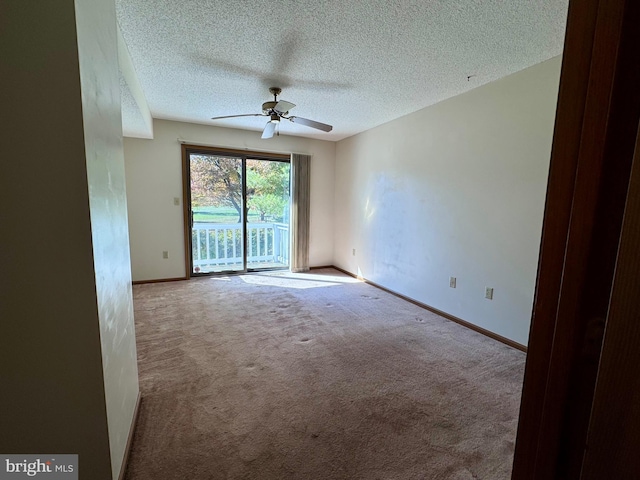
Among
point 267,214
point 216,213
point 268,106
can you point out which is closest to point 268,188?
point 267,214

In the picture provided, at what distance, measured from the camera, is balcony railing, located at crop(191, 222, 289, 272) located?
4.81m

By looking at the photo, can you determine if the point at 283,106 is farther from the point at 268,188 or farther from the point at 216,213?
the point at 216,213

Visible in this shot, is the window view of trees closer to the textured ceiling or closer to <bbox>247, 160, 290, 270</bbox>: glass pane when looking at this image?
<bbox>247, 160, 290, 270</bbox>: glass pane

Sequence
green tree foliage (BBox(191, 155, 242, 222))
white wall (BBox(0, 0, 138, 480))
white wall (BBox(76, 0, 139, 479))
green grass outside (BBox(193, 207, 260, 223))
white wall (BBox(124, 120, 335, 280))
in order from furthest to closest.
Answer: green grass outside (BBox(193, 207, 260, 223)) < green tree foliage (BBox(191, 155, 242, 222)) < white wall (BBox(124, 120, 335, 280)) < white wall (BBox(76, 0, 139, 479)) < white wall (BBox(0, 0, 138, 480))

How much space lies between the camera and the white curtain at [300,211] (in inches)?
190

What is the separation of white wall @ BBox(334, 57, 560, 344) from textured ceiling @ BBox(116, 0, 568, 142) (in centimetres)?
29

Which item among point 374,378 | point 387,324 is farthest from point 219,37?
point 387,324

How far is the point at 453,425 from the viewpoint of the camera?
1.59 m

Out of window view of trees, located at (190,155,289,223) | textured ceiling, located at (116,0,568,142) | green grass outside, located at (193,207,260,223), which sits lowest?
green grass outside, located at (193,207,260,223)

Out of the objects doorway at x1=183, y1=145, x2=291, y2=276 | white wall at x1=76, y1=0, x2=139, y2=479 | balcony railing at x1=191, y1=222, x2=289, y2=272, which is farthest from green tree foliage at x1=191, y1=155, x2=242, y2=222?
white wall at x1=76, y1=0, x2=139, y2=479

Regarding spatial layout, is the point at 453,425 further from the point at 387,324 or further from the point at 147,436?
the point at 147,436

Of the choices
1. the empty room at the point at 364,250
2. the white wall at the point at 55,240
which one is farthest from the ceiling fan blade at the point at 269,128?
the white wall at the point at 55,240

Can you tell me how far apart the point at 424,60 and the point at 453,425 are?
2565mm

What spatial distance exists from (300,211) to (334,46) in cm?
307
